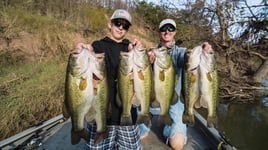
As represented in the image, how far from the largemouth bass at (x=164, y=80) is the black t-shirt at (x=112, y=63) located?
0.52 m

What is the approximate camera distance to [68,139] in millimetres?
4727

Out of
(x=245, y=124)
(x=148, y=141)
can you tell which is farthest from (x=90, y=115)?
(x=245, y=124)

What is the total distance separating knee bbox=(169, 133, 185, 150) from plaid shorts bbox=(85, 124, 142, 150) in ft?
3.69

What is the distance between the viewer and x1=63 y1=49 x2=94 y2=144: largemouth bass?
2.46 m

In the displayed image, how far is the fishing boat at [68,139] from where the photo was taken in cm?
418

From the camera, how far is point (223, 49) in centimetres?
1434

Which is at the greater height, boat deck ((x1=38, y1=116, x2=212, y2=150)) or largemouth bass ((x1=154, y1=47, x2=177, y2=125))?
largemouth bass ((x1=154, y1=47, x2=177, y2=125))

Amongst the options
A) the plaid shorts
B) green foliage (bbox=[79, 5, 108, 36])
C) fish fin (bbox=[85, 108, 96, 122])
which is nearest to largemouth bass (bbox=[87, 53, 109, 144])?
fish fin (bbox=[85, 108, 96, 122])

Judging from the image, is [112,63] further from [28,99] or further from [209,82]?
[28,99]

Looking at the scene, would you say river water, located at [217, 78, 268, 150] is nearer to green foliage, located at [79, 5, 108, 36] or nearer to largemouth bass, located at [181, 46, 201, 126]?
largemouth bass, located at [181, 46, 201, 126]

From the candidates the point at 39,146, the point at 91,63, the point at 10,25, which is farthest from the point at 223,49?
the point at 91,63

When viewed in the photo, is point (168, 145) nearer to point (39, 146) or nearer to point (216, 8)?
point (39, 146)

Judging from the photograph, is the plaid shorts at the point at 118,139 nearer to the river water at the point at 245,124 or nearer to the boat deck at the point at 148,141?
the boat deck at the point at 148,141

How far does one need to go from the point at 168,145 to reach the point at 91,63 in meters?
2.62
